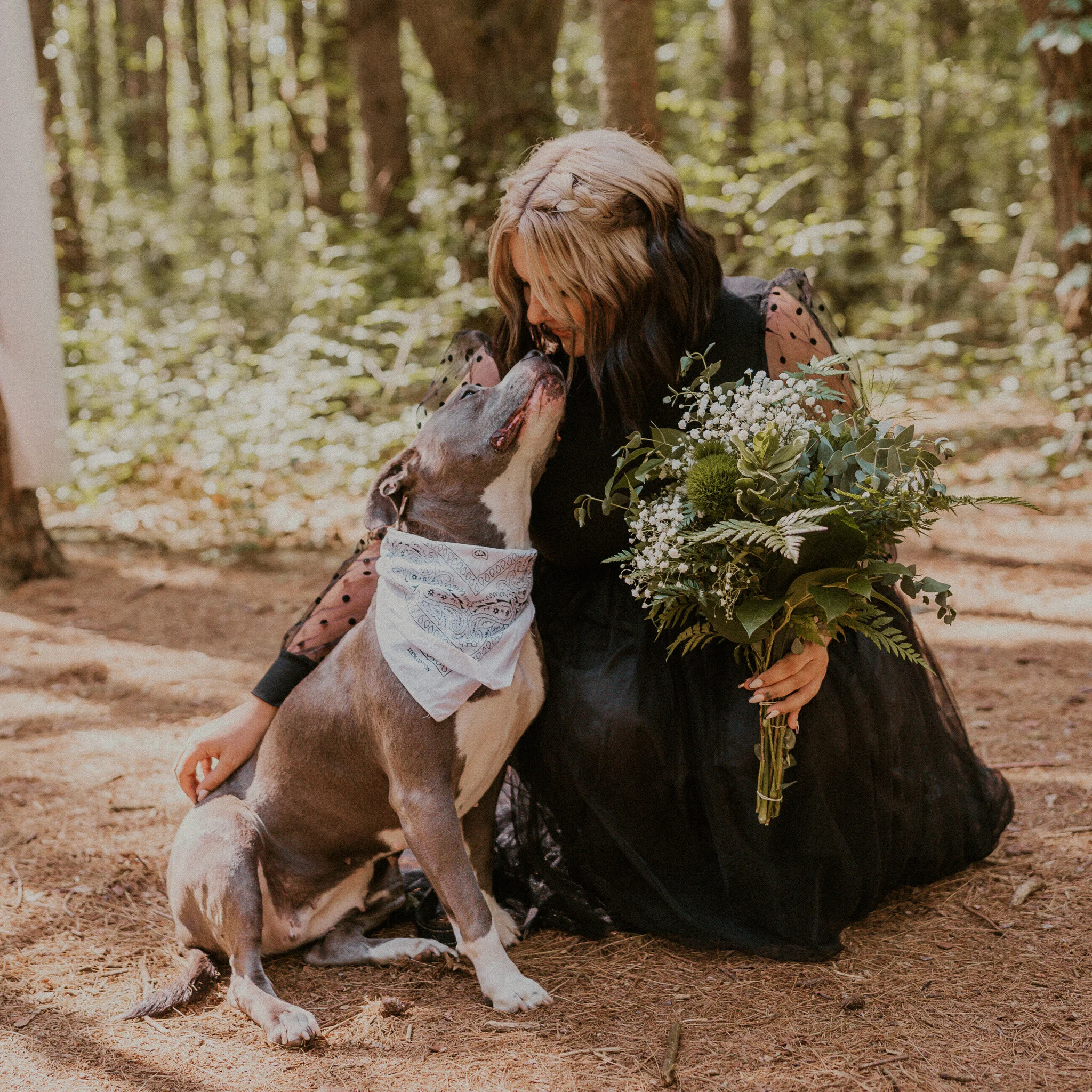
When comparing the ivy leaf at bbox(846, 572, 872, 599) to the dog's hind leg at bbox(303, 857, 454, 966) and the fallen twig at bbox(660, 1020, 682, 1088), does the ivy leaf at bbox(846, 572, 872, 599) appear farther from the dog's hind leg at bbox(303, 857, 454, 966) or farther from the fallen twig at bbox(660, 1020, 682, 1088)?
the dog's hind leg at bbox(303, 857, 454, 966)

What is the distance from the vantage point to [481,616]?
278 cm

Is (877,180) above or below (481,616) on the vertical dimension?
above

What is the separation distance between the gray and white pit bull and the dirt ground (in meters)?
0.10

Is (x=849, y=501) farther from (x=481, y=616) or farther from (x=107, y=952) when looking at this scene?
(x=107, y=952)

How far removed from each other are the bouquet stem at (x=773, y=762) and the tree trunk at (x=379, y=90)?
976 cm

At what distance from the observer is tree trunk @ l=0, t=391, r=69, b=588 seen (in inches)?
241

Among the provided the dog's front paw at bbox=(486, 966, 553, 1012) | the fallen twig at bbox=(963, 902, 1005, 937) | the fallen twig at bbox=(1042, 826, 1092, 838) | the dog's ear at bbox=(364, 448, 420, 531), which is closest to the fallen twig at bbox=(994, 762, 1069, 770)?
the fallen twig at bbox=(1042, 826, 1092, 838)

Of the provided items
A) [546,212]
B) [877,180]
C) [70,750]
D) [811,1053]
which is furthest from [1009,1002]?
[877,180]

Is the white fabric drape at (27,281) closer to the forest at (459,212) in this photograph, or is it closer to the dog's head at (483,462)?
the forest at (459,212)

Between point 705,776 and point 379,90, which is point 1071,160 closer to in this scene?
point 705,776

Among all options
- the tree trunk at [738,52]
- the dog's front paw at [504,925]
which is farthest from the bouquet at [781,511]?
the tree trunk at [738,52]

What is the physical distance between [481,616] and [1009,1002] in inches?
63.9

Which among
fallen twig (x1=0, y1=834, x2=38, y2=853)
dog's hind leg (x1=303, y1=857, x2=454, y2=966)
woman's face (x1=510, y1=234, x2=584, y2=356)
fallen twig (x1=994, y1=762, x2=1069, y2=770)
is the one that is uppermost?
woman's face (x1=510, y1=234, x2=584, y2=356)

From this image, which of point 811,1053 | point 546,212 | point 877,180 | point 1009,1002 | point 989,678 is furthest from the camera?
point 877,180
